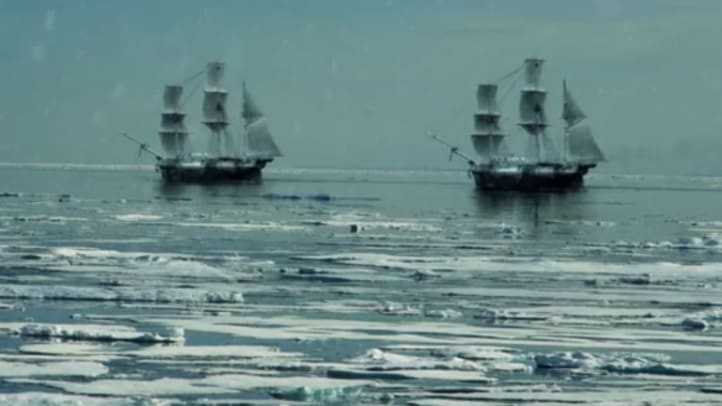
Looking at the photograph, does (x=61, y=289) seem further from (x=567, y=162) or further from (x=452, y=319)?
(x=567, y=162)

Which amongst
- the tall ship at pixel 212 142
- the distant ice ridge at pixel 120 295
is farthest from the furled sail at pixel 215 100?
the distant ice ridge at pixel 120 295

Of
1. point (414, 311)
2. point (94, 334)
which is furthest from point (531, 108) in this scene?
point (94, 334)

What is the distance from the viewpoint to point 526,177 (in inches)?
5615

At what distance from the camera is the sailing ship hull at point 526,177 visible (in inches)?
5620

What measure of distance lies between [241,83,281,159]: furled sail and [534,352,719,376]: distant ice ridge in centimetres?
16077

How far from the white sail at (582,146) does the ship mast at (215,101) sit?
43.4 m

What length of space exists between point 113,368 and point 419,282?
12.9m

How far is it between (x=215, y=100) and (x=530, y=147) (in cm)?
4774

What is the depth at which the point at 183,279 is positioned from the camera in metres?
27.9

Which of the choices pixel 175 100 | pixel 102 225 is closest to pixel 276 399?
pixel 102 225

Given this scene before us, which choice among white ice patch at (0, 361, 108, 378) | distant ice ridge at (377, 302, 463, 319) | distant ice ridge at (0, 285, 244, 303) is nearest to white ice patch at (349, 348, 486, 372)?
white ice patch at (0, 361, 108, 378)

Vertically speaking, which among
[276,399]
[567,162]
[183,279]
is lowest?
[276,399]

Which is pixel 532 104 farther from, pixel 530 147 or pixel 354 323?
pixel 354 323

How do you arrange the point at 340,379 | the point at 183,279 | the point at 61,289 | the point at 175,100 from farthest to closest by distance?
the point at 175,100 → the point at 183,279 → the point at 61,289 → the point at 340,379
